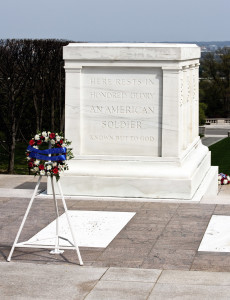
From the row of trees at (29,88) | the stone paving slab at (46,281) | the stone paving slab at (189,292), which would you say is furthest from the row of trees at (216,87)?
the stone paving slab at (189,292)

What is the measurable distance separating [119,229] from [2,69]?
23456 mm

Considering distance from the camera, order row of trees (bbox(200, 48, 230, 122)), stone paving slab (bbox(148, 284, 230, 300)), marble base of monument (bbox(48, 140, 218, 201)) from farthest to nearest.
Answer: row of trees (bbox(200, 48, 230, 122)), marble base of monument (bbox(48, 140, 218, 201)), stone paving slab (bbox(148, 284, 230, 300))

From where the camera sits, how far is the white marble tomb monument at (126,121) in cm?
1272

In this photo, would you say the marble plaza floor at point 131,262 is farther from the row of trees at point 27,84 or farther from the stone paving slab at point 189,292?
the row of trees at point 27,84

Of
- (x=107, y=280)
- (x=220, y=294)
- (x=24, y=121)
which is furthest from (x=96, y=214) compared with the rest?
(x=24, y=121)

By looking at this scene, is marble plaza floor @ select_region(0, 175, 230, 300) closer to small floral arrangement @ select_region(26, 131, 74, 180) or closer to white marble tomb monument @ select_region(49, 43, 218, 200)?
white marble tomb monument @ select_region(49, 43, 218, 200)

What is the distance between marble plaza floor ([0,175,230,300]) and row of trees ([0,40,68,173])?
819 inches

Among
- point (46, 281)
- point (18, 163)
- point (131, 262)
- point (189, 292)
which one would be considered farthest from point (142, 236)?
point (18, 163)

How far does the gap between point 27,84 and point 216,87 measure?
72111mm

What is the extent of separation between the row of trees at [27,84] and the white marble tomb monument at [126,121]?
19214mm

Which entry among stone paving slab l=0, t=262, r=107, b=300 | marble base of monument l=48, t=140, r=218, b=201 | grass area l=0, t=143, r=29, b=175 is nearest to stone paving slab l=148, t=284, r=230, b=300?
stone paving slab l=0, t=262, r=107, b=300

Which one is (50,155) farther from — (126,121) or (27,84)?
(27,84)

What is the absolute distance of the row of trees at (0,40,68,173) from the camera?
33094mm

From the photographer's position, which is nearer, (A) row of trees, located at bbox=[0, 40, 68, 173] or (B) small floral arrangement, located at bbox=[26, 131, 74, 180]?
(B) small floral arrangement, located at bbox=[26, 131, 74, 180]
